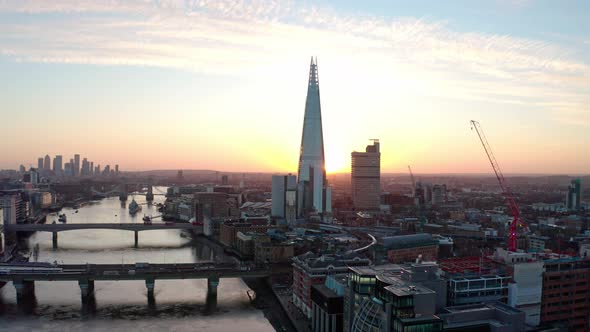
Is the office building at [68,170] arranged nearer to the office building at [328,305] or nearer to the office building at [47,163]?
the office building at [47,163]

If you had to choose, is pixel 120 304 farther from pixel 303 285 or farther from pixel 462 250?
pixel 462 250

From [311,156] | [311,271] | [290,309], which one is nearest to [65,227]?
[311,156]

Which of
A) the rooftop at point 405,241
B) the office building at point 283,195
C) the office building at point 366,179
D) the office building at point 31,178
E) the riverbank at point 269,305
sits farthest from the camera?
the office building at point 31,178

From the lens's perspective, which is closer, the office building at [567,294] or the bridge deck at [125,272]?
the office building at [567,294]

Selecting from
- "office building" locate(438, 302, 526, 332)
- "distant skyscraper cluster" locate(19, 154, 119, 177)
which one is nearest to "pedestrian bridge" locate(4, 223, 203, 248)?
"office building" locate(438, 302, 526, 332)

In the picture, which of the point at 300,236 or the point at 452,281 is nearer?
the point at 452,281

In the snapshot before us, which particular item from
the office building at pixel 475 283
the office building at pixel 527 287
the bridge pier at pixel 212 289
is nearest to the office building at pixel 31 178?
the bridge pier at pixel 212 289

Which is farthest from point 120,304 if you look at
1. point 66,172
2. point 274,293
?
point 66,172

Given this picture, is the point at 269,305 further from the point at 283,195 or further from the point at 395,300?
the point at 283,195
